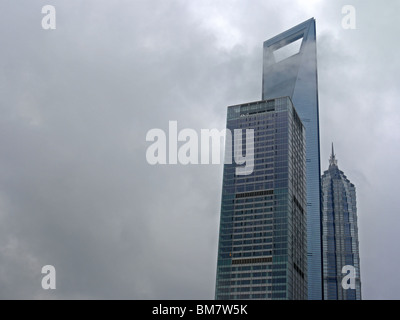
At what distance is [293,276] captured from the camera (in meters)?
189
